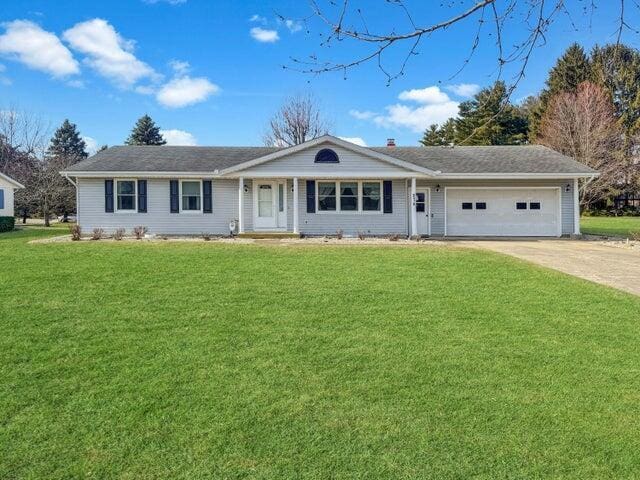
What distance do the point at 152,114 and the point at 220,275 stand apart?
50431mm

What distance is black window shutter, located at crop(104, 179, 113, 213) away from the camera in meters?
17.9

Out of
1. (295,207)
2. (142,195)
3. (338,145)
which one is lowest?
(295,207)

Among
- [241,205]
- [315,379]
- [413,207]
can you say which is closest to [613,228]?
[413,207]

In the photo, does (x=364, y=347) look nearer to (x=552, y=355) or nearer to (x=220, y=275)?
(x=552, y=355)

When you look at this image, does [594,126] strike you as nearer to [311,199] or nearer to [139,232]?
[311,199]

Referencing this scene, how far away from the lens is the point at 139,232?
651 inches

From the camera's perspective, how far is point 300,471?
2.90 metres

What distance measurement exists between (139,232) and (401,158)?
11260 millimetres

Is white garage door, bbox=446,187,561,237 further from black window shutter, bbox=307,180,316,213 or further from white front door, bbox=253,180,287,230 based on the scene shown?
white front door, bbox=253,180,287,230

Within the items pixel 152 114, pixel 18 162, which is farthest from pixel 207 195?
pixel 152 114

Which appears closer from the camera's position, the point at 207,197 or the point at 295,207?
the point at 295,207

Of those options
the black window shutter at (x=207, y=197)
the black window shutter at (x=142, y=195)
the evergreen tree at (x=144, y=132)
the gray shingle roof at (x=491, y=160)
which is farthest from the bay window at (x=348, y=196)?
the evergreen tree at (x=144, y=132)

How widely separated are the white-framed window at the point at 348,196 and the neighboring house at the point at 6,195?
820 inches

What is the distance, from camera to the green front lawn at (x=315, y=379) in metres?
3.04
